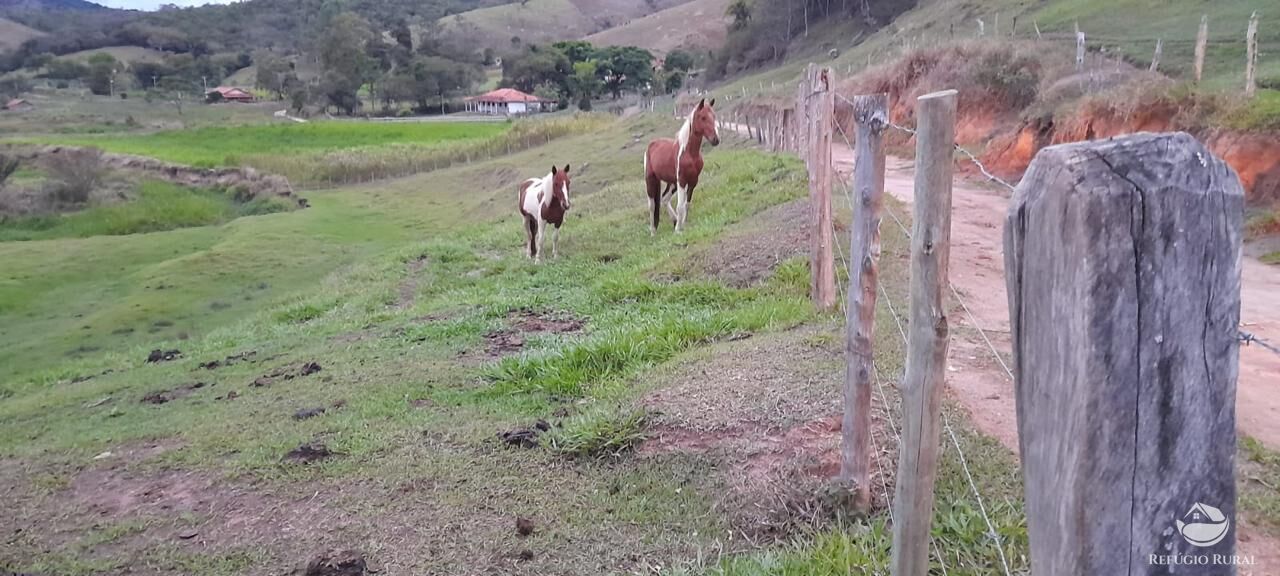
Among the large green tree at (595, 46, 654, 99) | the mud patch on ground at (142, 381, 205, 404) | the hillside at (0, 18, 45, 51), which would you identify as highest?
the hillside at (0, 18, 45, 51)

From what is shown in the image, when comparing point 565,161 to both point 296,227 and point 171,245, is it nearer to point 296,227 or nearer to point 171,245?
point 296,227

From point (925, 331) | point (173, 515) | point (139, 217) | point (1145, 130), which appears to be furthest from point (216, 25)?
point (925, 331)

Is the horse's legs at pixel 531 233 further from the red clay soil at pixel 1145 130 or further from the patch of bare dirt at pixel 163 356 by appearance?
the red clay soil at pixel 1145 130

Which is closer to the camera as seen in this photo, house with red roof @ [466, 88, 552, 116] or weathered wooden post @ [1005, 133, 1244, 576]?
weathered wooden post @ [1005, 133, 1244, 576]

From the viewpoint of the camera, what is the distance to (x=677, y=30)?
114062 mm

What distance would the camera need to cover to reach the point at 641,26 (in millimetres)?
121188

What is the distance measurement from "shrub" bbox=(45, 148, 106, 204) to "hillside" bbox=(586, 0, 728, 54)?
240ft

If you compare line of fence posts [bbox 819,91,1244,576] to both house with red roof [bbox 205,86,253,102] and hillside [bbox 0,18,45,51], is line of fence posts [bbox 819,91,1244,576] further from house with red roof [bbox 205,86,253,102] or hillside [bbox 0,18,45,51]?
hillside [bbox 0,18,45,51]

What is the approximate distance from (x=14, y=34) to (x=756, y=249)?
13991 cm

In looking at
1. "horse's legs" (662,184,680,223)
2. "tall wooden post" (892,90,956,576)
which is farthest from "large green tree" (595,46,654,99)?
"tall wooden post" (892,90,956,576)

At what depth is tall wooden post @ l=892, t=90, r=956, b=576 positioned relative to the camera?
216 cm

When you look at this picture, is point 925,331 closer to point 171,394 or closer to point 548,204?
point 171,394

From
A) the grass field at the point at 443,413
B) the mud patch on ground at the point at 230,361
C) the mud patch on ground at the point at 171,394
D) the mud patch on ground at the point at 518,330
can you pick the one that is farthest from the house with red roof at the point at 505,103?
the mud patch on ground at the point at 518,330

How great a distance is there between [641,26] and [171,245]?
10434cm
